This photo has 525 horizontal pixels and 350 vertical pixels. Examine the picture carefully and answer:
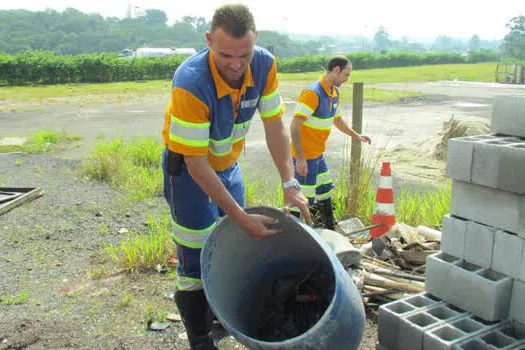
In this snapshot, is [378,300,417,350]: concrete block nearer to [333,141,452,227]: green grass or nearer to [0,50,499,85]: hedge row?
[333,141,452,227]: green grass

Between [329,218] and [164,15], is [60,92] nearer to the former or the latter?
[329,218]

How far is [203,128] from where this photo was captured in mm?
2469

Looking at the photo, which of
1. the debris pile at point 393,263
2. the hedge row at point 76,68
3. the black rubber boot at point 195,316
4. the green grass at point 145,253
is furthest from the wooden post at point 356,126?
the hedge row at point 76,68

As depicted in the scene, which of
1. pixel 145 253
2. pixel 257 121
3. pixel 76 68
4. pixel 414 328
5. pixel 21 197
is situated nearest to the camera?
pixel 414 328

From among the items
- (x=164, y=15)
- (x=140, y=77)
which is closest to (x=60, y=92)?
(x=140, y=77)

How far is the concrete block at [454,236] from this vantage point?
8.99 feet

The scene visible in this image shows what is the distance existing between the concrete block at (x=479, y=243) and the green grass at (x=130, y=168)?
440 centimetres

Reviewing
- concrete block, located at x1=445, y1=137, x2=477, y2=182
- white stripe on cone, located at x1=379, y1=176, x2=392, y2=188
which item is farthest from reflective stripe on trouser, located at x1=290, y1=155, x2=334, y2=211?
concrete block, located at x1=445, y1=137, x2=477, y2=182

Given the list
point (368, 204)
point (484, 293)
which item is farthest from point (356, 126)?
point (484, 293)

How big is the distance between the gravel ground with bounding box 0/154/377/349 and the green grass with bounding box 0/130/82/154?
155 inches

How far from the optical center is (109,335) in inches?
129

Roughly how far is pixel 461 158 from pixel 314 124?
2.51m

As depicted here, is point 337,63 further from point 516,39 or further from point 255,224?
point 516,39

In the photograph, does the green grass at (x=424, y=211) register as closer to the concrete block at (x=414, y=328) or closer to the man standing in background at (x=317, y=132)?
the man standing in background at (x=317, y=132)
